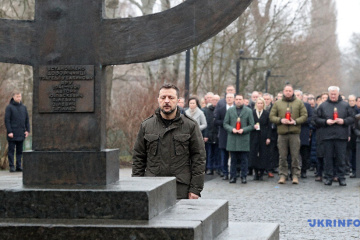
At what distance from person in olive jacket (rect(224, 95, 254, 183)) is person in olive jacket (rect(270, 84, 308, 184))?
0.66 m

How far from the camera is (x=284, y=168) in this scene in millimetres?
16562

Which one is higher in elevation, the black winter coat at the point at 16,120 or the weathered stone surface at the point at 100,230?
the black winter coat at the point at 16,120

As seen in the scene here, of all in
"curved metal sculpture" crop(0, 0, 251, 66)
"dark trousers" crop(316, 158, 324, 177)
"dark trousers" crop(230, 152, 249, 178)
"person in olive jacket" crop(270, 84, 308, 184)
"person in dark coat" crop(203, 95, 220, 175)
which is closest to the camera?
"curved metal sculpture" crop(0, 0, 251, 66)

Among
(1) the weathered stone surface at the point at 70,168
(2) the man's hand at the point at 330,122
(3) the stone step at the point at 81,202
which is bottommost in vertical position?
(3) the stone step at the point at 81,202

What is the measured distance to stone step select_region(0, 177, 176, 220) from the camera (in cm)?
545

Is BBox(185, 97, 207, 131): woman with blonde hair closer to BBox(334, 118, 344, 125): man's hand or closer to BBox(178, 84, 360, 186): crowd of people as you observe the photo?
BBox(178, 84, 360, 186): crowd of people

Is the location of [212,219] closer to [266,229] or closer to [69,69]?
[266,229]

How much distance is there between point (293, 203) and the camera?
12711mm

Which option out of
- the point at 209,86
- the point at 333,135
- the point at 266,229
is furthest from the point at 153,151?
the point at 209,86

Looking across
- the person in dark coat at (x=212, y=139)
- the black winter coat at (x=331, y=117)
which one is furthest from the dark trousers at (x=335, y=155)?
the person in dark coat at (x=212, y=139)

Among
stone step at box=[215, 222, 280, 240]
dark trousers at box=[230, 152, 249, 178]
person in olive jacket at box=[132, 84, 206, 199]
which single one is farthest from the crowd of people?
stone step at box=[215, 222, 280, 240]

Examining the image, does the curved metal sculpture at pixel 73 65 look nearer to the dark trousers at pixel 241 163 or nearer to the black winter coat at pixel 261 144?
the dark trousers at pixel 241 163

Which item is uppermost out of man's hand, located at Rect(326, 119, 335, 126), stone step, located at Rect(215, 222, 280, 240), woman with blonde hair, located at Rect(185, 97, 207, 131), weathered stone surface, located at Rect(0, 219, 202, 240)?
woman with blonde hair, located at Rect(185, 97, 207, 131)

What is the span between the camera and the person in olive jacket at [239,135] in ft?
54.0
